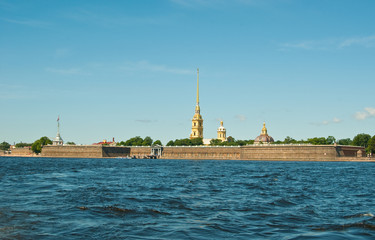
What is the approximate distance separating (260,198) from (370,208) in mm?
5663

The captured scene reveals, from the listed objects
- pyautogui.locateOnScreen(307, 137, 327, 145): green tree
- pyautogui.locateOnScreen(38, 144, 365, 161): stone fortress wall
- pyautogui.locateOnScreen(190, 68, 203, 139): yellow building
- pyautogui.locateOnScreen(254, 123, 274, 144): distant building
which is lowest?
pyautogui.locateOnScreen(38, 144, 365, 161): stone fortress wall

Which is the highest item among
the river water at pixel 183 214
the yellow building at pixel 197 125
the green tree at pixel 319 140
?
the yellow building at pixel 197 125

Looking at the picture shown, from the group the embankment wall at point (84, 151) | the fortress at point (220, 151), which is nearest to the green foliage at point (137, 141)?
the fortress at point (220, 151)

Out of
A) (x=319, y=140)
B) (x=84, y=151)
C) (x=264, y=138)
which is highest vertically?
(x=264, y=138)

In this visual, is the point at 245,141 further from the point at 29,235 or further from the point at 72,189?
the point at 29,235

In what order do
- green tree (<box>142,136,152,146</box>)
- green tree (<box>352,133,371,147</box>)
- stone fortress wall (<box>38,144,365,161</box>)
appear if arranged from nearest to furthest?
stone fortress wall (<box>38,144,365,161</box>) < green tree (<box>352,133,371,147</box>) < green tree (<box>142,136,152,146</box>)

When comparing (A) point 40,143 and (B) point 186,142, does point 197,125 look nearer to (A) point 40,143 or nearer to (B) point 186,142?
(B) point 186,142

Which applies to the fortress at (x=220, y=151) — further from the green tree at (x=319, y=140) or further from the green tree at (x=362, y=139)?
the green tree at (x=319, y=140)

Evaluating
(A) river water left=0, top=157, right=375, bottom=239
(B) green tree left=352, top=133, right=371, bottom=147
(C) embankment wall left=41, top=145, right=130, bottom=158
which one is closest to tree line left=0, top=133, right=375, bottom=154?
(B) green tree left=352, top=133, right=371, bottom=147

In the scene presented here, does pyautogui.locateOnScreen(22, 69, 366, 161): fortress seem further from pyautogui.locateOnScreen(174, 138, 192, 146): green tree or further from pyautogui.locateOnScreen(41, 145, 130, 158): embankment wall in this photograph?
pyautogui.locateOnScreen(174, 138, 192, 146): green tree

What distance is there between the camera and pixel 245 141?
18000 centimetres

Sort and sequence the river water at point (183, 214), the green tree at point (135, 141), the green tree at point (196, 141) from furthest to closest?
1. the green tree at point (135, 141)
2. the green tree at point (196, 141)
3. the river water at point (183, 214)

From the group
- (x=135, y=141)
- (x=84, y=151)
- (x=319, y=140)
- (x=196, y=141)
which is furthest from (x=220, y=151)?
(x=135, y=141)

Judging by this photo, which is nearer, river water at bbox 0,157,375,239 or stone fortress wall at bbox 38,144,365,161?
river water at bbox 0,157,375,239
